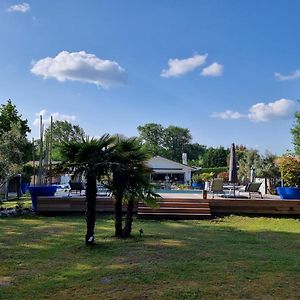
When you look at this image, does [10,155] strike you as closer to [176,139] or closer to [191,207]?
[191,207]

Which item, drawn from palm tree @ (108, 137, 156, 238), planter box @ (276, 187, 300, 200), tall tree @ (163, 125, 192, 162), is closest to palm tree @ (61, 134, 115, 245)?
palm tree @ (108, 137, 156, 238)

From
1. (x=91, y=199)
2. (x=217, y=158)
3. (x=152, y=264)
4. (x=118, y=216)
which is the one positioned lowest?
(x=152, y=264)

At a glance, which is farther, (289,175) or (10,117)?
(10,117)

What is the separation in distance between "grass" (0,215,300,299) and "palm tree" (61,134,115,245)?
639mm

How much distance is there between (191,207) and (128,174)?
17.3 ft

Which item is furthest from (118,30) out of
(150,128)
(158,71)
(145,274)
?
(150,128)

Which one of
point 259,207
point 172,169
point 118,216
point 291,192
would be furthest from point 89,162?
point 172,169

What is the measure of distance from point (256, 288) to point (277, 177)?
567 inches

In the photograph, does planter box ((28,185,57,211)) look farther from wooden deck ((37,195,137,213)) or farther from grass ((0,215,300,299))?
grass ((0,215,300,299))

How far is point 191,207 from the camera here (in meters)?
12.8

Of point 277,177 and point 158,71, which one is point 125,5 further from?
point 277,177

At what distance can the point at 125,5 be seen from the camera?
39.6ft

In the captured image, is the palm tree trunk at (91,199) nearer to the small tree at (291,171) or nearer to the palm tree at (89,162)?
the palm tree at (89,162)

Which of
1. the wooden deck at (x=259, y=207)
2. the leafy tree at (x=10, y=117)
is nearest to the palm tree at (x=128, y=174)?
the wooden deck at (x=259, y=207)
